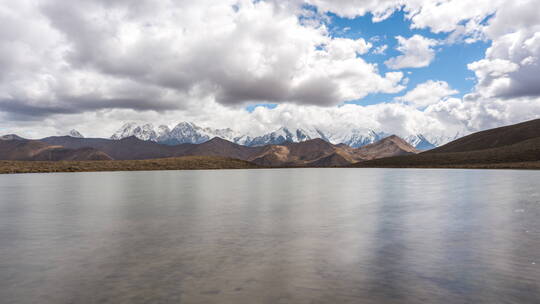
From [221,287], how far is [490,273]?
1091 cm

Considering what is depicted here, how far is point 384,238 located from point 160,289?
46.0 ft

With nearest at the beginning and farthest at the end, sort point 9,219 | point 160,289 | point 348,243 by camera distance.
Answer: point 160,289
point 348,243
point 9,219

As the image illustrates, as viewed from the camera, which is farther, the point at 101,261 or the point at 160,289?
the point at 101,261

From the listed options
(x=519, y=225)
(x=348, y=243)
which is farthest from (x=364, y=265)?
(x=519, y=225)

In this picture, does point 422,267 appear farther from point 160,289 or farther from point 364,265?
point 160,289

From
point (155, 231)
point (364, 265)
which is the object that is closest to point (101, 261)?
point (155, 231)

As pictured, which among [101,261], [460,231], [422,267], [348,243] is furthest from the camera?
[460,231]

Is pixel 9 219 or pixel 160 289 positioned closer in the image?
pixel 160 289

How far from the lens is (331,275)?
13500 millimetres

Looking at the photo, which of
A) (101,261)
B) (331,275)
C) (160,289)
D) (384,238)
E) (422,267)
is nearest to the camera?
(160,289)

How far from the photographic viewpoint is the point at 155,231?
22.7m

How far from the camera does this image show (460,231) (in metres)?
22.2

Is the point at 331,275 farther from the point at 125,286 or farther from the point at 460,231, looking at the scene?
the point at 460,231

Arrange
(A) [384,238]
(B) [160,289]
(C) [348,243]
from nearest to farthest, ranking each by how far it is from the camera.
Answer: (B) [160,289], (C) [348,243], (A) [384,238]
